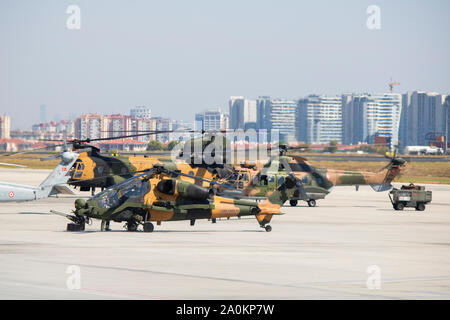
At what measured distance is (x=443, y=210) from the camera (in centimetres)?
5191

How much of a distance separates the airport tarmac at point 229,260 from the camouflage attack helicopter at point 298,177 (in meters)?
5.62

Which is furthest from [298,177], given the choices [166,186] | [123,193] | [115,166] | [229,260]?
[229,260]

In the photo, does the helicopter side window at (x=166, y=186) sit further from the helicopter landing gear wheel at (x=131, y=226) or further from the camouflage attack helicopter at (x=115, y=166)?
the camouflage attack helicopter at (x=115, y=166)

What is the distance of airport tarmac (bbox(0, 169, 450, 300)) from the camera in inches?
757

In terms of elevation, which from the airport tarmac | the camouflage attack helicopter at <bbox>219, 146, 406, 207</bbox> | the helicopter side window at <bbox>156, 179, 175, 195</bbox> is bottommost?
the airport tarmac

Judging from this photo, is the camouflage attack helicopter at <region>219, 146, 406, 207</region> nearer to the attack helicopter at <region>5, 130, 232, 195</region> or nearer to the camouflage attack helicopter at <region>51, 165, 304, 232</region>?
the attack helicopter at <region>5, 130, 232, 195</region>

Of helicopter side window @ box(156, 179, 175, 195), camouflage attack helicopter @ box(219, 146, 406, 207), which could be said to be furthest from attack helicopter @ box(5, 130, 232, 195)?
helicopter side window @ box(156, 179, 175, 195)

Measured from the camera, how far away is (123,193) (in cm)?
3234

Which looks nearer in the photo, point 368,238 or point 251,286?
point 251,286

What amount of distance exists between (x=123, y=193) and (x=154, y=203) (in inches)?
50.6

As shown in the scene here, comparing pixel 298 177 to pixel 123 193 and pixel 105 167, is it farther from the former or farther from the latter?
pixel 123 193
